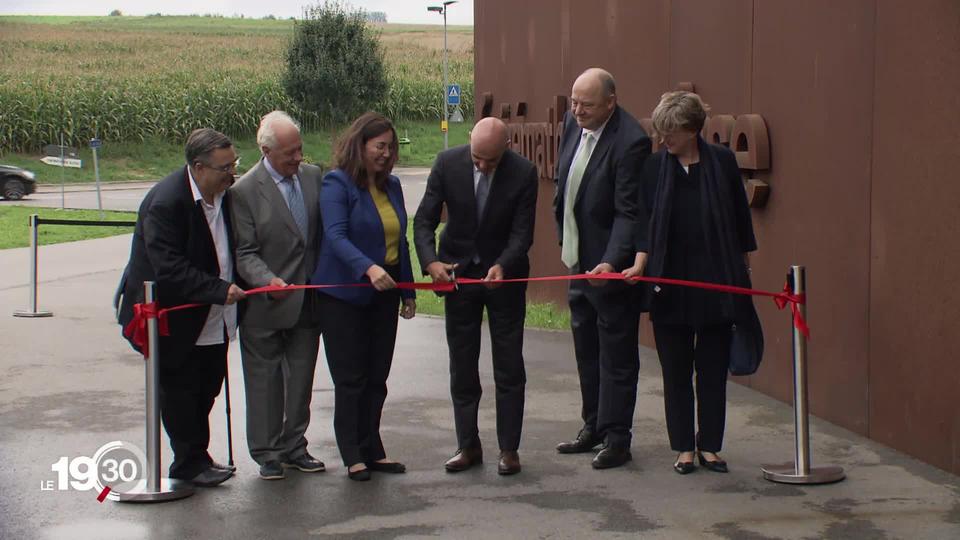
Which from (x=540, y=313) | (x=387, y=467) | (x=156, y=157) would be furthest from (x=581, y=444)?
(x=156, y=157)

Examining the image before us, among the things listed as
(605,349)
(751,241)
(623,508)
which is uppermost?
(751,241)

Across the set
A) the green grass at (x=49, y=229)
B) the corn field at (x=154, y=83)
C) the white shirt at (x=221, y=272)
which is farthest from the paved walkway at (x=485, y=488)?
the corn field at (x=154, y=83)

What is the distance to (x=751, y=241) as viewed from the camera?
6.74m

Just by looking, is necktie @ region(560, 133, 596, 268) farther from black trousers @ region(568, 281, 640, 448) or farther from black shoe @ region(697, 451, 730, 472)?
black shoe @ region(697, 451, 730, 472)

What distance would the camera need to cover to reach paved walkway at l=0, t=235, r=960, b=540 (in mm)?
5832

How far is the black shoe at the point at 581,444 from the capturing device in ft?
24.0

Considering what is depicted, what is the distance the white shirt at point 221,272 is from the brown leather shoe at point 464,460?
4.18ft

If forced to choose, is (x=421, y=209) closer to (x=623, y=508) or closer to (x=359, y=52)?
(x=623, y=508)

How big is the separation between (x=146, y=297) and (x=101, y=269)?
12.5 metres

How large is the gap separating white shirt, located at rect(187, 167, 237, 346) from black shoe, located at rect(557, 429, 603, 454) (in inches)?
74.2

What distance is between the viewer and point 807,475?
6.50 m

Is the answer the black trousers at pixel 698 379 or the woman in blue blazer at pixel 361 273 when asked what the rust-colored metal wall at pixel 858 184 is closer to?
the black trousers at pixel 698 379

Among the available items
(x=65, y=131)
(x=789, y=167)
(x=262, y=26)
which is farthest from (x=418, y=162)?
(x=262, y=26)

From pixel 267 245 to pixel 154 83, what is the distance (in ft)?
184
